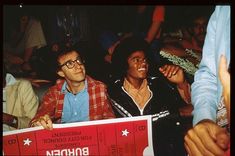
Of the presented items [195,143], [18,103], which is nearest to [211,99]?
[195,143]

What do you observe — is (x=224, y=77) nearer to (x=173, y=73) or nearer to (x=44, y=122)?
(x=173, y=73)

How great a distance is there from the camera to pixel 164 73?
83.3 inches

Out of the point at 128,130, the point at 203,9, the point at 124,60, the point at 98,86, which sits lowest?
the point at 128,130

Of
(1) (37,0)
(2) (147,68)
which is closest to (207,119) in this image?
(2) (147,68)

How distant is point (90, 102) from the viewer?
209cm

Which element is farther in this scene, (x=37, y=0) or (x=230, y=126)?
(x=230, y=126)

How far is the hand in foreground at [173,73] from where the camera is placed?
6.93 ft

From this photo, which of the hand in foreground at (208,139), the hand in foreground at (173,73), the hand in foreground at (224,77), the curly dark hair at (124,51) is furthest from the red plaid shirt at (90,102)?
the hand in foreground at (224,77)

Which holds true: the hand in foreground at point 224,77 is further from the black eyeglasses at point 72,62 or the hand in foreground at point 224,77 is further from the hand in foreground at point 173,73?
the black eyeglasses at point 72,62

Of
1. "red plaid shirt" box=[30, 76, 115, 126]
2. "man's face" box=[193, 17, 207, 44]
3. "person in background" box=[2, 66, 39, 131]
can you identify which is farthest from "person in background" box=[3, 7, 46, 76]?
"man's face" box=[193, 17, 207, 44]

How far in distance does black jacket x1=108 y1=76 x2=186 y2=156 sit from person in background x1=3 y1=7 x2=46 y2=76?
1.45 ft

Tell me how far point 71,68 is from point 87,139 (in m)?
0.37

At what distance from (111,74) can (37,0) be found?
0.52 meters

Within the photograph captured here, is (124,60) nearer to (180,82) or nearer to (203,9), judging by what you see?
(180,82)
